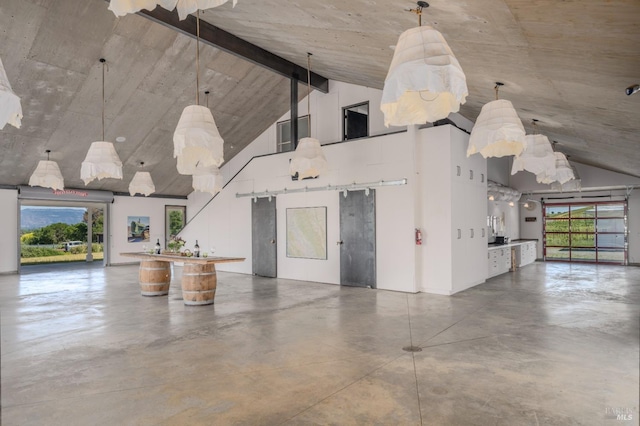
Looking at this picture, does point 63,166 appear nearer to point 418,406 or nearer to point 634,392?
point 418,406

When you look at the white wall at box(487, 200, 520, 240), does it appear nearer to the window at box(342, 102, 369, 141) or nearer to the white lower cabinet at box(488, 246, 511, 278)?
the white lower cabinet at box(488, 246, 511, 278)

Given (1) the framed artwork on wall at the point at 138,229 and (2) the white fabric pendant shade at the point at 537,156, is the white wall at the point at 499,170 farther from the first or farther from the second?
(1) the framed artwork on wall at the point at 138,229

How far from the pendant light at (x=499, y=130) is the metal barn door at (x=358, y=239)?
15.5 feet

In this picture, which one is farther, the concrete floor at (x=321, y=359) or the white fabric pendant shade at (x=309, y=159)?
the white fabric pendant shade at (x=309, y=159)

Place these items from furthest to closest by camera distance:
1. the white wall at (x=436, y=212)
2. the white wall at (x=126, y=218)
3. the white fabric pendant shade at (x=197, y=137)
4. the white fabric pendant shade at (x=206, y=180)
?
the white wall at (x=126, y=218), the white fabric pendant shade at (x=206, y=180), the white wall at (x=436, y=212), the white fabric pendant shade at (x=197, y=137)

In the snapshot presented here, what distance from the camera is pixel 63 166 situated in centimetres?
1162

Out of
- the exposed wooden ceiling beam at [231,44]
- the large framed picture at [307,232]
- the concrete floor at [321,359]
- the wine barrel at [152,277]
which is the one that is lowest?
the concrete floor at [321,359]

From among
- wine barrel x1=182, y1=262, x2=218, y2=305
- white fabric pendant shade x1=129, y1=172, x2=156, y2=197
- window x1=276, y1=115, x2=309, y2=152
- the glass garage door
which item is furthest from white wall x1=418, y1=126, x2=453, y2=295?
the glass garage door

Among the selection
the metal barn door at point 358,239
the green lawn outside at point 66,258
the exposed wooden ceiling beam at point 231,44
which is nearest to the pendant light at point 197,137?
the exposed wooden ceiling beam at point 231,44

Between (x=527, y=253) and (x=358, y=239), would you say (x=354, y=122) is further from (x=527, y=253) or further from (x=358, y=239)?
(x=527, y=253)

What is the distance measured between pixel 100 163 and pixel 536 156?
7192mm

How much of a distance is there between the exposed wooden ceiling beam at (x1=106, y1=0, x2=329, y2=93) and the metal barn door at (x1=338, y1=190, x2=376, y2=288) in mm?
3566

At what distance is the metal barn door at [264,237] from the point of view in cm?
1124

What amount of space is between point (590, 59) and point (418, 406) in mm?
3622
